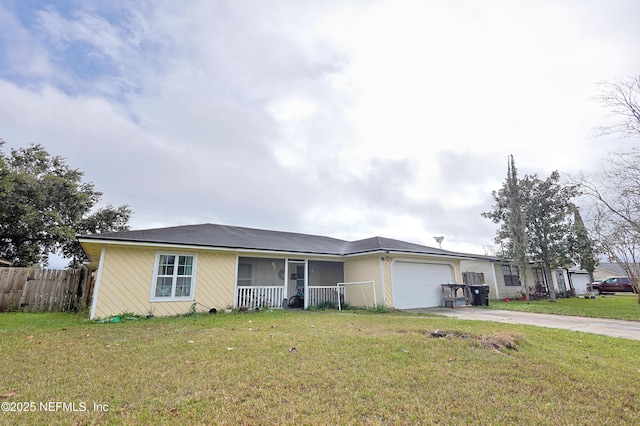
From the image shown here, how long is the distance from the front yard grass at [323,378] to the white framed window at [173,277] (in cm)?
379

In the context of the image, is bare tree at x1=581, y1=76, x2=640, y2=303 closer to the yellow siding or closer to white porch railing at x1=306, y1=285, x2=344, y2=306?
white porch railing at x1=306, y1=285, x2=344, y2=306

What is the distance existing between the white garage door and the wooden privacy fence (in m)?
13.0

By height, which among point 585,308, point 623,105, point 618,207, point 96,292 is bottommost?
point 585,308

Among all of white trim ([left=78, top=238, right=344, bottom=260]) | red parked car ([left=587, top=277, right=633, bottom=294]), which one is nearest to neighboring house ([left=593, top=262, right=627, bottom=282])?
red parked car ([left=587, top=277, right=633, bottom=294])

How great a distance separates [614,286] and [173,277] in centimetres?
3596

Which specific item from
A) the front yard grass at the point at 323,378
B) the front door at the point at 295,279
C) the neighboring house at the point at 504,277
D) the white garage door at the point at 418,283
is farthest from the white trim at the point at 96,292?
the neighboring house at the point at 504,277

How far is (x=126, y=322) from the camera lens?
27.5 feet

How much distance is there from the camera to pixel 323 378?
11.9ft

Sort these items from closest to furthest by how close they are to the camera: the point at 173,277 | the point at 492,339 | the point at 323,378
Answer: the point at 323,378 → the point at 492,339 → the point at 173,277

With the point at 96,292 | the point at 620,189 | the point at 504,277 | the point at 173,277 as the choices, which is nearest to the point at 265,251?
the point at 173,277

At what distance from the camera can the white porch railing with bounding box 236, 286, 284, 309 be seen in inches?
452

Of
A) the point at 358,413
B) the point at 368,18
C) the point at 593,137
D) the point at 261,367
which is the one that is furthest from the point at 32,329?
the point at 593,137

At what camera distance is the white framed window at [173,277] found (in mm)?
9906

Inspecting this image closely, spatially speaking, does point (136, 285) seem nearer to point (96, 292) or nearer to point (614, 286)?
point (96, 292)
